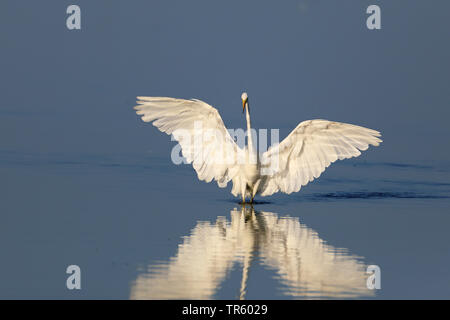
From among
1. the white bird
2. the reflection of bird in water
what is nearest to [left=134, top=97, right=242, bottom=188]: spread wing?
the white bird

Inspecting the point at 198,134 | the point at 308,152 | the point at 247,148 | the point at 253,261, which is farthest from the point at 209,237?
the point at 308,152

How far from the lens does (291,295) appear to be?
42.2 ft

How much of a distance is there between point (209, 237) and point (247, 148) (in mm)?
5203

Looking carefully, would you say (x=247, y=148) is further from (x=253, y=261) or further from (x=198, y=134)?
(x=253, y=261)

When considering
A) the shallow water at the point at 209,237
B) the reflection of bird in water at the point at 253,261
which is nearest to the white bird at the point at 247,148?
the shallow water at the point at 209,237

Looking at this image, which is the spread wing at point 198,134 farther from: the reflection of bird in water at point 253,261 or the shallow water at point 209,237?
the reflection of bird in water at point 253,261

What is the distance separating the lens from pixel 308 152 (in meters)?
22.3

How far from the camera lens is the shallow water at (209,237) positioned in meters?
13.4

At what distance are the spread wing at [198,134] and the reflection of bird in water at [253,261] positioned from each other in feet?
10.2

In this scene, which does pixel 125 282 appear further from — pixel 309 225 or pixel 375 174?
pixel 375 174

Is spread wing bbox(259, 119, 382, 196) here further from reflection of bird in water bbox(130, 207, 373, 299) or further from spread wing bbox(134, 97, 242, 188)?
reflection of bird in water bbox(130, 207, 373, 299)

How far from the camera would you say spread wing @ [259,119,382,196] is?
71.6ft
